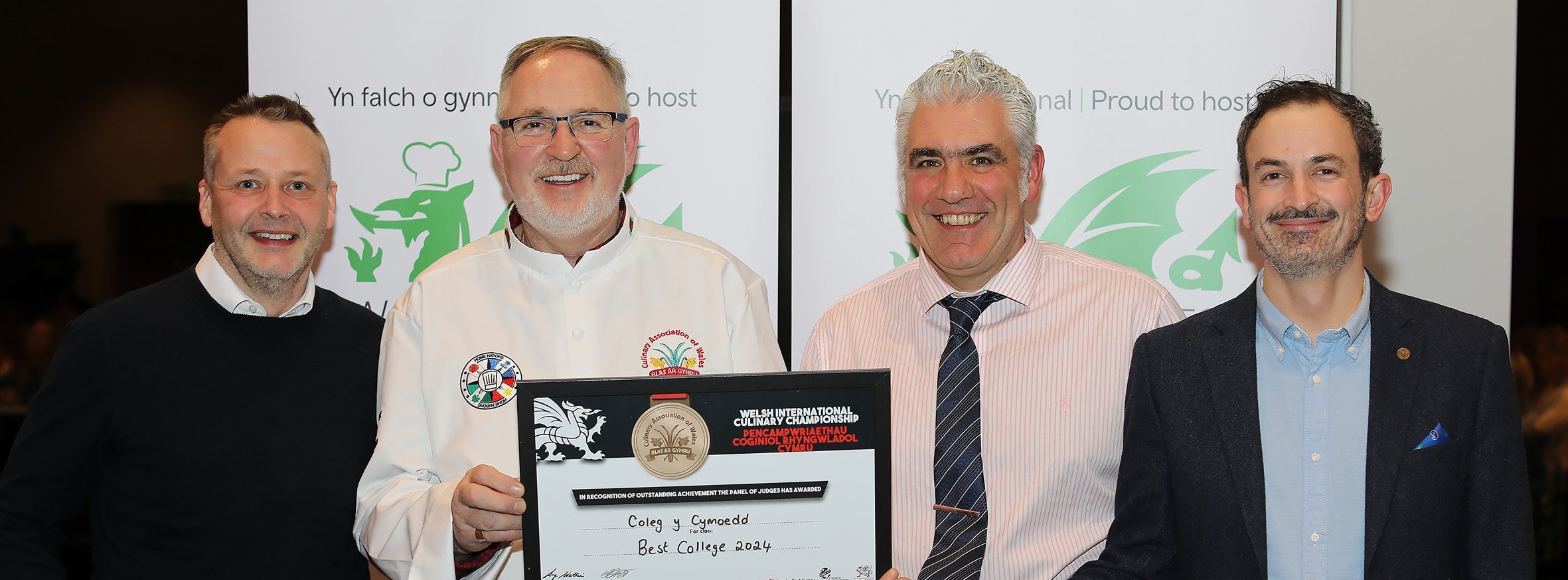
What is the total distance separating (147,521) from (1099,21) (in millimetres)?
3494

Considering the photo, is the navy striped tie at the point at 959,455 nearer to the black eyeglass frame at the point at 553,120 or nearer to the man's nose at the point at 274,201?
the black eyeglass frame at the point at 553,120

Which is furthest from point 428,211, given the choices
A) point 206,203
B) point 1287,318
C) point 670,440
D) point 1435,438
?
point 1435,438

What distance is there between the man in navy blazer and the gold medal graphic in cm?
105

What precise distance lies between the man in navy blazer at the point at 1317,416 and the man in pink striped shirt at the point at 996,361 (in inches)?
4.9

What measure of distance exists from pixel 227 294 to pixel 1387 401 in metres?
3.02

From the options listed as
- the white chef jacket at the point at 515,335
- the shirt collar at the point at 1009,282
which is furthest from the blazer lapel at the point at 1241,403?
the white chef jacket at the point at 515,335

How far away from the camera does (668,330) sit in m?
2.78

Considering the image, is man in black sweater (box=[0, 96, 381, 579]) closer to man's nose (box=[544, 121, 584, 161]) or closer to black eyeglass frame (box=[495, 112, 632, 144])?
black eyeglass frame (box=[495, 112, 632, 144])

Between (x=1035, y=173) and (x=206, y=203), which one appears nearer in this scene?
(x=1035, y=173)

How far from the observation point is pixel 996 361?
2.71m

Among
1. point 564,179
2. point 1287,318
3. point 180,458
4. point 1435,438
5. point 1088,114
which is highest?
point 1088,114

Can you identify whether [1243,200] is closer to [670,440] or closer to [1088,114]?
Result: [1088,114]

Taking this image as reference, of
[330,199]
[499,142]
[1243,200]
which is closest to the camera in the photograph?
[1243,200]

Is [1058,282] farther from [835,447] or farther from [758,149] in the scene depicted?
[758,149]
